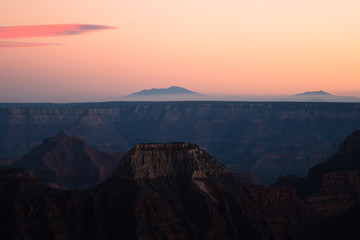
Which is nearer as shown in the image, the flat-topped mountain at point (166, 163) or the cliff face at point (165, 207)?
the cliff face at point (165, 207)

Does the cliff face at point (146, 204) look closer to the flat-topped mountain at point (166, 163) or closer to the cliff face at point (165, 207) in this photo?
the flat-topped mountain at point (166, 163)

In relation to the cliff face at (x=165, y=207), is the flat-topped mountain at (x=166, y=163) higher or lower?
higher

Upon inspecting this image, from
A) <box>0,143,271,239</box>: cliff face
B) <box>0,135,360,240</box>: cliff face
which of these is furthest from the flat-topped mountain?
<box>0,135,360,240</box>: cliff face

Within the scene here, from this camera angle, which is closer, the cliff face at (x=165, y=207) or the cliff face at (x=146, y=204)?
the cliff face at (x=146, y=204)

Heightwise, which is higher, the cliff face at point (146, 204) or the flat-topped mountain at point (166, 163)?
the flat-topped mountain at point (166, 163)

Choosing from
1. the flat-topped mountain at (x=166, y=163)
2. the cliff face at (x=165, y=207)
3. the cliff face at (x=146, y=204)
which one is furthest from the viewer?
the flat-topped mountain at (x=166, y=163)

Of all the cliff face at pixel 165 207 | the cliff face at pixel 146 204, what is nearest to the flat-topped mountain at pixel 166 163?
the cliff face at pixel 146 204

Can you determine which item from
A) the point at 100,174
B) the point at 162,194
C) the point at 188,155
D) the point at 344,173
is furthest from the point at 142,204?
the point at 100,174

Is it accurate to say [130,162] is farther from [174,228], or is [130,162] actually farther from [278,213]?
[278,213]

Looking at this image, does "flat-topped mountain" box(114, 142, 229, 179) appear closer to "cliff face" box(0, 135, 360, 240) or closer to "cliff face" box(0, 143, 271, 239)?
"cliff face" box(0, 143, 271, 239)

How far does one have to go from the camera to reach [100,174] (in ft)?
637

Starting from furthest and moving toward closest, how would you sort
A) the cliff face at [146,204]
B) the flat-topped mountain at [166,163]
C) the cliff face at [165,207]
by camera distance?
the flat-topped mountain at [166,163]
the cliff face at [165,207]
the cliff face at [146,204]

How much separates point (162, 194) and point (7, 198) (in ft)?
61.5

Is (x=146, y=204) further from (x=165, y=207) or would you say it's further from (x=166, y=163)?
(x=166, y=163)
